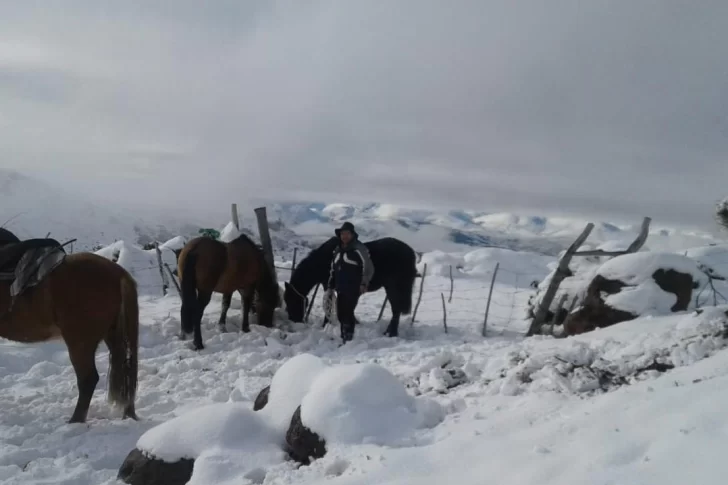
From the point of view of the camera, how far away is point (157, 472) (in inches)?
122

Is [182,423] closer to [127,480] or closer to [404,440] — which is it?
[127,480]

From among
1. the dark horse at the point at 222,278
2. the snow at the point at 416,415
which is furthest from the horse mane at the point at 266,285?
the snow at the point at 416,415

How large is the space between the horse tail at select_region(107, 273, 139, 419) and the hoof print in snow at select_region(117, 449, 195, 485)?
1374 millimetres

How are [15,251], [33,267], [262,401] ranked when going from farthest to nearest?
[15,251]
[33,267]
[262,401]

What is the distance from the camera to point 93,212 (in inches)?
4311

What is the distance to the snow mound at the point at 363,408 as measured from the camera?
9.75 ft

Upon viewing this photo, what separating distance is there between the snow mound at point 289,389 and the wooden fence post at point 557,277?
5300mm

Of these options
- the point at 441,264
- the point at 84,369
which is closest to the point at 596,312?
the point at 84,369

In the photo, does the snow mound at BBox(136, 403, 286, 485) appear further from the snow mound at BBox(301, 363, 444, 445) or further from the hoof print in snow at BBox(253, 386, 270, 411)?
the hoof print in snow at BBox(253, 386, 270, 411)

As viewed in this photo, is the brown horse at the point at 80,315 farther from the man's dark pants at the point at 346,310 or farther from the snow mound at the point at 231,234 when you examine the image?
the snow mound at the point at 231,234

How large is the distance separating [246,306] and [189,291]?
1.16m

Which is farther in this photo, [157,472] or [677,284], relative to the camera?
[677,284]

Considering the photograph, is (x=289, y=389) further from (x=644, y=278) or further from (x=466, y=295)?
(x=466, y=295)

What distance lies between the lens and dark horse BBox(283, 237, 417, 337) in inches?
339
